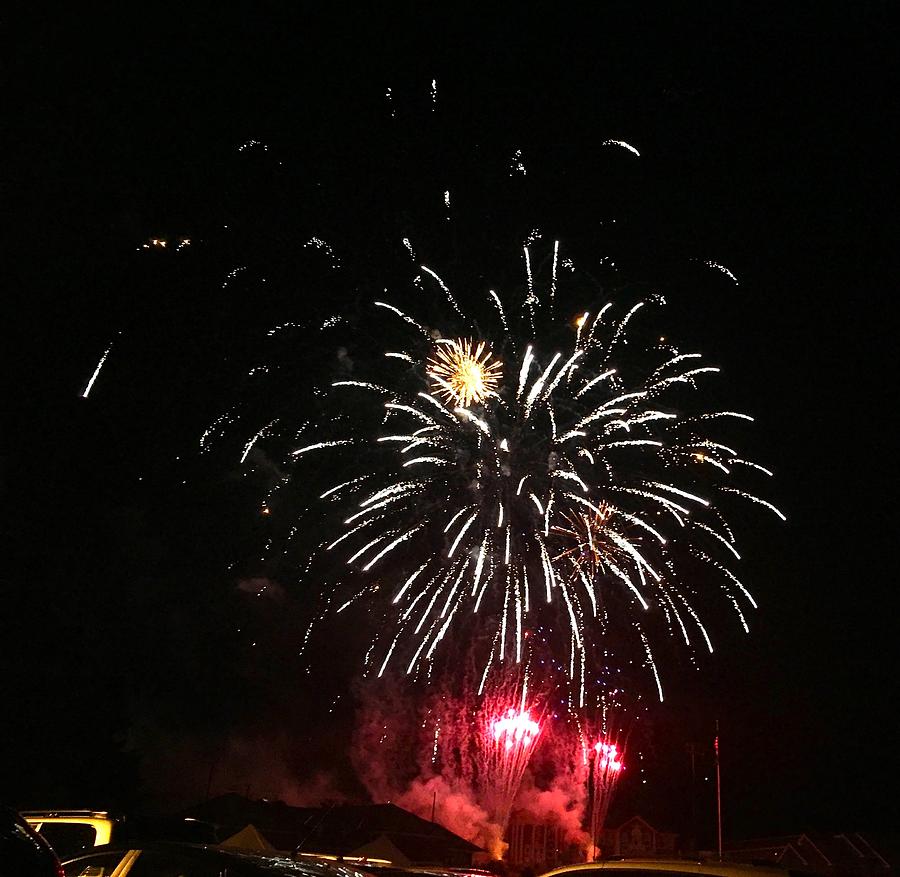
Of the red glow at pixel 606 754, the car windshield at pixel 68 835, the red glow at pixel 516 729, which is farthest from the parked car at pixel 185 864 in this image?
the red glow at pixel 606 754

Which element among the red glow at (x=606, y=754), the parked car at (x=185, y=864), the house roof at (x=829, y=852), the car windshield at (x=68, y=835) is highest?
the red glow at (x=606, y=754)

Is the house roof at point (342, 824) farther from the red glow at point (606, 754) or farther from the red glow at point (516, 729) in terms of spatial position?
the red glow at point (516, 729)

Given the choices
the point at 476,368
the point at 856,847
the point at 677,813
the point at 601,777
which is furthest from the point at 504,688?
the point at 677,813

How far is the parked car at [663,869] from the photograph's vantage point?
17.6 ft

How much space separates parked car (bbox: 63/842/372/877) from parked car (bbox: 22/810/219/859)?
2340mm

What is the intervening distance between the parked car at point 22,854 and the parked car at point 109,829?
4.72 metres

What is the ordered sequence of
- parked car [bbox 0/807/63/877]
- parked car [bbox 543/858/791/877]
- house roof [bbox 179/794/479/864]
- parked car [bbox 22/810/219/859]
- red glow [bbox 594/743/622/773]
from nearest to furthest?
parked car [bbox 0/807/63/877]
parked car [bbox 543/858/791/877]
parked car [bbox 22/810/219/859]
red glow [bbox 594/743/622/773]
house roof [bbox 179/794/479/864]

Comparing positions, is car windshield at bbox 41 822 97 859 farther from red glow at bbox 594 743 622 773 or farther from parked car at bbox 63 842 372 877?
red glow at bbox 594 743 622 773

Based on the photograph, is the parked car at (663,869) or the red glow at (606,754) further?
the red glow at (606,754)

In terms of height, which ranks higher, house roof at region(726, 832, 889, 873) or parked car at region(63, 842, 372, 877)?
parked car at region(63, 842, 372, 877)

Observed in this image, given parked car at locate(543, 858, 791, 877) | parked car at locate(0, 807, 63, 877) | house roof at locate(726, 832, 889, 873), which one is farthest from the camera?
house roof at locate(726, 832, 889, 873)

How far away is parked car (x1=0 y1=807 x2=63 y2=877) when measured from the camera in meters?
3.71

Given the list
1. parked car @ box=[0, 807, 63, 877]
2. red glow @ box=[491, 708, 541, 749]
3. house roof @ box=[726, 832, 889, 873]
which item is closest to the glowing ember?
red glow @ box=[491, 708, 541, 749]

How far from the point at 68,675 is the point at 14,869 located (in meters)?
36.4
